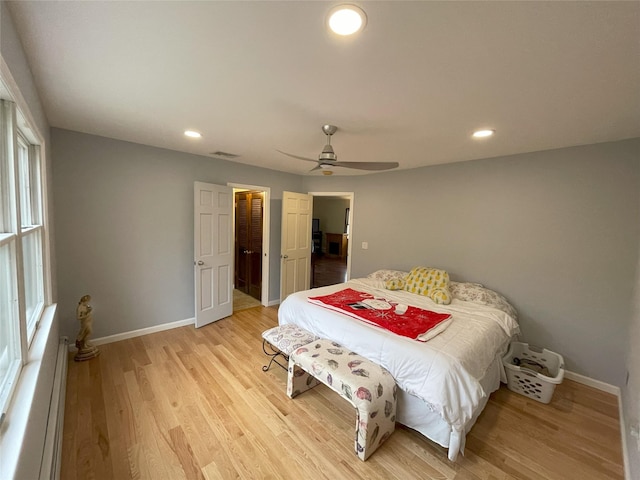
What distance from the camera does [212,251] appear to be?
360 cm

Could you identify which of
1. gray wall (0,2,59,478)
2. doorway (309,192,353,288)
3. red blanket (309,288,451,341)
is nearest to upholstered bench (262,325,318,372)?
red blanket (309,288,451,341)

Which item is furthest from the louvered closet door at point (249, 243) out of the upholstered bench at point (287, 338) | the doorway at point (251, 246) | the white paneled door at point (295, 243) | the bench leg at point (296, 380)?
the bench leg at point (296, 380)

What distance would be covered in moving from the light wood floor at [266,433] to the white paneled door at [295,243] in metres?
1.98

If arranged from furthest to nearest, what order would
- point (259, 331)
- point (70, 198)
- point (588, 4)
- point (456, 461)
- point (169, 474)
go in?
point (259, 331) → point (70, 198) → point (456, 461) → point (169, 474) → point (588, 4)

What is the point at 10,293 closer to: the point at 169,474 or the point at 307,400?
the point at 169,474

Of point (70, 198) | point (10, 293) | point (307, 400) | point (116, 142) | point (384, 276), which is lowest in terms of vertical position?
point (307, 400)

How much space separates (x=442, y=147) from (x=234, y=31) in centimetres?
230

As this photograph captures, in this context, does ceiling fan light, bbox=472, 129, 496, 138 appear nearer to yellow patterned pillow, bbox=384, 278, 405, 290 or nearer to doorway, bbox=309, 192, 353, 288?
yellow patterned pillow, bbox=384, 278, 405, 290

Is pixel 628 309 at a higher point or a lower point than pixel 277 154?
lower

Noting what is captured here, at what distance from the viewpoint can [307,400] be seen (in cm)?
221

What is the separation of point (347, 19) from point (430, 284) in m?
2.83

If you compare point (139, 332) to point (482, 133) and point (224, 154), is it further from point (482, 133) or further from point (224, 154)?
point (482, 133)

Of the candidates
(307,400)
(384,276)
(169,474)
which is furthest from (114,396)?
(384,276)

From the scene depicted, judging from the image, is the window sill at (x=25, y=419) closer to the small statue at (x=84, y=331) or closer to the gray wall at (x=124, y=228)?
the small statue at (x=84, y=331)
